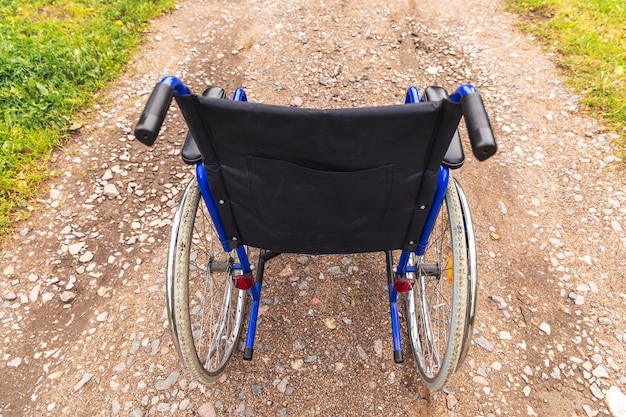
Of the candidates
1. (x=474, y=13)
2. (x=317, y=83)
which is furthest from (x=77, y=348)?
(x=474, y=13)

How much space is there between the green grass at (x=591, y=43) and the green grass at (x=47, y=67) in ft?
15.8

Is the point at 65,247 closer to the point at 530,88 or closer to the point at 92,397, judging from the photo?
the point at 92,397

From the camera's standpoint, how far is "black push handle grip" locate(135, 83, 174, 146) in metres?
1.14

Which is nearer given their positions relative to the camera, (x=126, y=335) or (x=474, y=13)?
(x=126, y=335)

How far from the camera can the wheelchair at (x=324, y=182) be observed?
1271mm

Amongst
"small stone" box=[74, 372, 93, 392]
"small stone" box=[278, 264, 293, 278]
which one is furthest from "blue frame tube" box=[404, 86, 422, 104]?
"small stone" box=[74, 372, 93, 392]

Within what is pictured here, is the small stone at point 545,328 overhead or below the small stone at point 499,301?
below

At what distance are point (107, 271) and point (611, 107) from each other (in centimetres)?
470

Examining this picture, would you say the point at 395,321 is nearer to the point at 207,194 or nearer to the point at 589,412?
the point at 589,412

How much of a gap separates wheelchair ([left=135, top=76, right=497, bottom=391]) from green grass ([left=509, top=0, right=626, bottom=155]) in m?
2.83

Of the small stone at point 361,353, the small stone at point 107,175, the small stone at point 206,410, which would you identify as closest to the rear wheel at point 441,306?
the small stone at point 361,353

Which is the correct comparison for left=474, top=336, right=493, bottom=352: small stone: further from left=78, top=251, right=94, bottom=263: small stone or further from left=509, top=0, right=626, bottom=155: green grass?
left=78, top=251, right=94, bottom=263: small stone

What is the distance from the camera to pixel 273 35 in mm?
4844

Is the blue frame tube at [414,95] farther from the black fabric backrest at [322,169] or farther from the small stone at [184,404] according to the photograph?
the small stone at [184,404]
